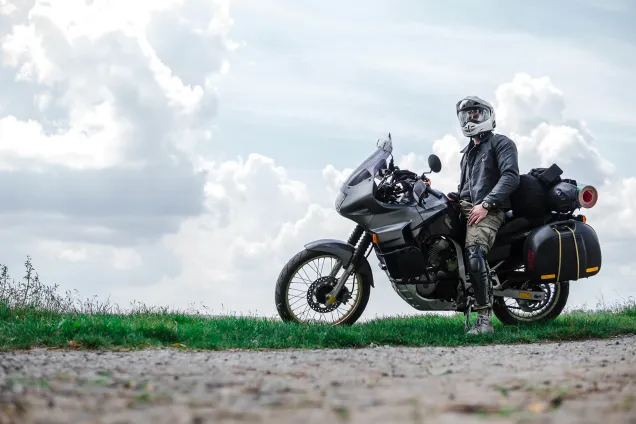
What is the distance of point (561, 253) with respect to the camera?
31.7 feet

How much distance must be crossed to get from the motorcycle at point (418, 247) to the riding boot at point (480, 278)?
28 cm

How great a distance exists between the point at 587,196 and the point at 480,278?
72.4 inches

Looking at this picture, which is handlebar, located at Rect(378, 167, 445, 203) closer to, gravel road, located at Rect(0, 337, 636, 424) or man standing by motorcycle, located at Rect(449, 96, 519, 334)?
man standing by motorcycle, located at Rect(449, 96, 519, 334)

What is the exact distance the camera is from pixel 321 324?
941 cm

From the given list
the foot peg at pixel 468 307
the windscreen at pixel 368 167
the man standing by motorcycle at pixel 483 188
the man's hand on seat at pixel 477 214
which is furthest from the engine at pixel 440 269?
the windscreen at pixel 368 167

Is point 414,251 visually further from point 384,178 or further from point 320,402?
point 320,402

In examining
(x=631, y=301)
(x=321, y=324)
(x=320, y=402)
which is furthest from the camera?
(x=631, y=301)

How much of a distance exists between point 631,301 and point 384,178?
6.93 metres

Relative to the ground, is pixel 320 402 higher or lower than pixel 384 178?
lower

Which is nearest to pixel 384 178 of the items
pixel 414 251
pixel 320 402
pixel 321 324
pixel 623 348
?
pixel 414 251

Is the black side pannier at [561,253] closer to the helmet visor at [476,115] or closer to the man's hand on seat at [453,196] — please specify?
the man's hand on seat at [453,196]

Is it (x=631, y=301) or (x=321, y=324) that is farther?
(x=631, y=301)

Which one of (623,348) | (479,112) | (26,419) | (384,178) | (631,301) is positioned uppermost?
(479,112)

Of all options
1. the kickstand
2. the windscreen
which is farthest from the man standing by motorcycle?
the windscreen
